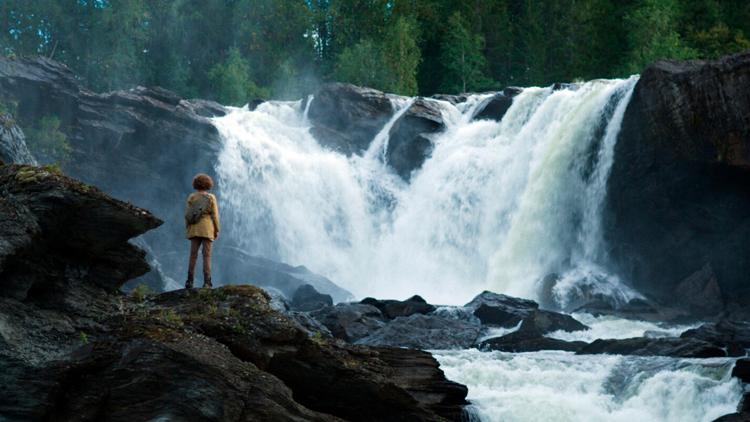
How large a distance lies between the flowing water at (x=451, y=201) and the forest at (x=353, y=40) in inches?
704

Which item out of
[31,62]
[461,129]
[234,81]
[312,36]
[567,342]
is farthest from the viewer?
[312,36]

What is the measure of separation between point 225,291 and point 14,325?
2.86m

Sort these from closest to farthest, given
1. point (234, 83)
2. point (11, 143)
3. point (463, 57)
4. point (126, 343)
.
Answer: point (126, 343)
point (11, 143)
point (234, 83)
point (463, 57)

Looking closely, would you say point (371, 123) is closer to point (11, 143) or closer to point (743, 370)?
point (11, 143)

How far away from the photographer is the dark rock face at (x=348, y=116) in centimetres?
4875

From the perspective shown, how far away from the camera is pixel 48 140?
4028 centimetres

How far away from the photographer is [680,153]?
31.3 m

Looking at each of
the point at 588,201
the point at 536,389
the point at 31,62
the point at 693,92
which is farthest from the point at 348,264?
the point at 536,389

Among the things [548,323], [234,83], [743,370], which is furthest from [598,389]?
[234,83]

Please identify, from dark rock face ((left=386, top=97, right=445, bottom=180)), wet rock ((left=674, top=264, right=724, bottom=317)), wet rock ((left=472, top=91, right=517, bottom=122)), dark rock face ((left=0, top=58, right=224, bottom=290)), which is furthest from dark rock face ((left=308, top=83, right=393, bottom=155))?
wet rock ((left=674, top=264, right=724, bottom=317))

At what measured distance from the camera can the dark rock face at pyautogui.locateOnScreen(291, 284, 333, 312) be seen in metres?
32.9

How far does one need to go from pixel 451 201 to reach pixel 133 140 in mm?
14278

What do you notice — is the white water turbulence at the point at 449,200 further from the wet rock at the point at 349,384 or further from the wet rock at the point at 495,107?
the wet rock at the point at 349,384

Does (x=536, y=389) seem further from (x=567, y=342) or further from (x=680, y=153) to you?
(x=680, y=153)
